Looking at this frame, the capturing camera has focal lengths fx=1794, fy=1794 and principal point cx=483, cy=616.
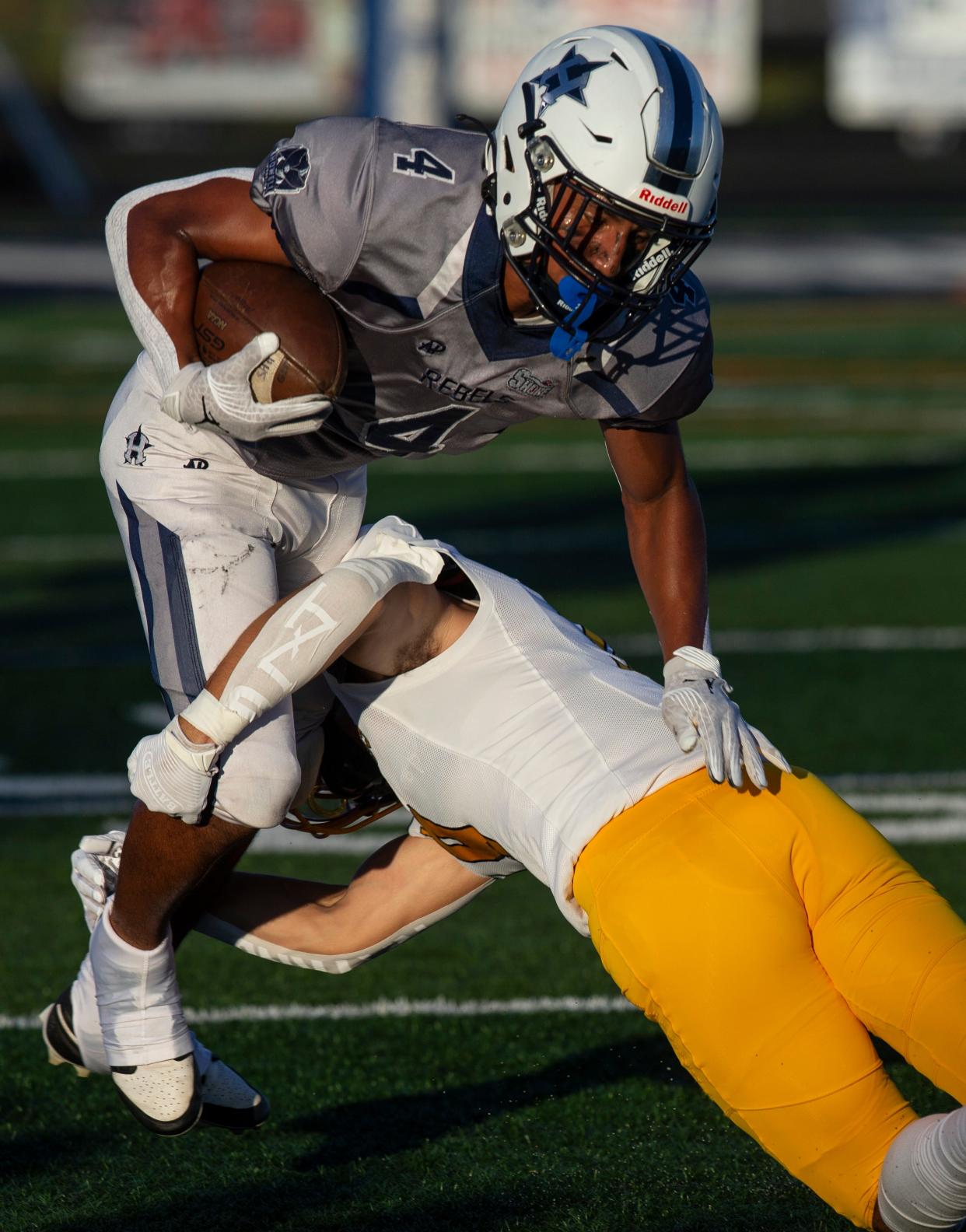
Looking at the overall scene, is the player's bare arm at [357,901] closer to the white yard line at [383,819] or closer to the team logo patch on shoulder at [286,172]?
the team logo patch on shoulder at [286,172]

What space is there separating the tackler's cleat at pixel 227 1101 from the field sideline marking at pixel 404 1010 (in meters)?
0.74

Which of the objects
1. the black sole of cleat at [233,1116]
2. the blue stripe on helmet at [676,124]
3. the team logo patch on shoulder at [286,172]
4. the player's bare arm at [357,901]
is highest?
the blue stripe on helmet at [676,124]

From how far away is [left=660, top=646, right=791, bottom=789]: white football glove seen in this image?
2.65 m

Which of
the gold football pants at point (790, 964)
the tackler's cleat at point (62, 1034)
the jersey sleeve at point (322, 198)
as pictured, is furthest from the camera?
the tackler's cleat at point (62, 1034)

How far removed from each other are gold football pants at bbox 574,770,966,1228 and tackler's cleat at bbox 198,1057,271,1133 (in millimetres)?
764

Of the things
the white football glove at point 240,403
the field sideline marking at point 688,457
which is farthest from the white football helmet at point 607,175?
the field sideline marking at point 688,457

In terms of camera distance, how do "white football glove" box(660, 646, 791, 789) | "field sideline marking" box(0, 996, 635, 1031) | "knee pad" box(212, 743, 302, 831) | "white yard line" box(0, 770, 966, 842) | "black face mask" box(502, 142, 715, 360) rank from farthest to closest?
"white yard line" box(0, 770, 966, 842), "field sideline marking" box(0, 996, 635, 1031), "black face mask" box(502, 142, 715, 360), "knee pad" box(212, 743, 302, 831), "white football glove" box(660, 646, 791, 789)

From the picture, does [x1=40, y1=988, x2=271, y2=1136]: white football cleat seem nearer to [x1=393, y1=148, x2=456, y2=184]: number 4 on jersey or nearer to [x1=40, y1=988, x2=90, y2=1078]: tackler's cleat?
[x1=40, y1=988, x2=90, y2=1078]: tackler's cleat

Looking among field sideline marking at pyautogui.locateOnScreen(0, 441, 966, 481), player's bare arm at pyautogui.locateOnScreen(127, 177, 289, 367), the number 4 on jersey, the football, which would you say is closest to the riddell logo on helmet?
the number 4 on jersey

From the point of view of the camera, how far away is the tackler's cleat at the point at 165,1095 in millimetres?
2922

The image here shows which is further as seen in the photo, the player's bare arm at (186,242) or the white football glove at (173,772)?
the player's bare arm at (186,242)

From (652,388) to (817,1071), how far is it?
1298 millimetres

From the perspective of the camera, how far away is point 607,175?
2906 mm

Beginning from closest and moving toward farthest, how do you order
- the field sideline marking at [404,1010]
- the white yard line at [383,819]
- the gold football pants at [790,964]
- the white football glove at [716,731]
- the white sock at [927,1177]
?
1. the white sock at [927,1177]
2. the gold football pants at [790,964]
3. the white football glove at [716,731]
4. the field sideline marking at [404,1010]
5. the white yard line at [383,819]
